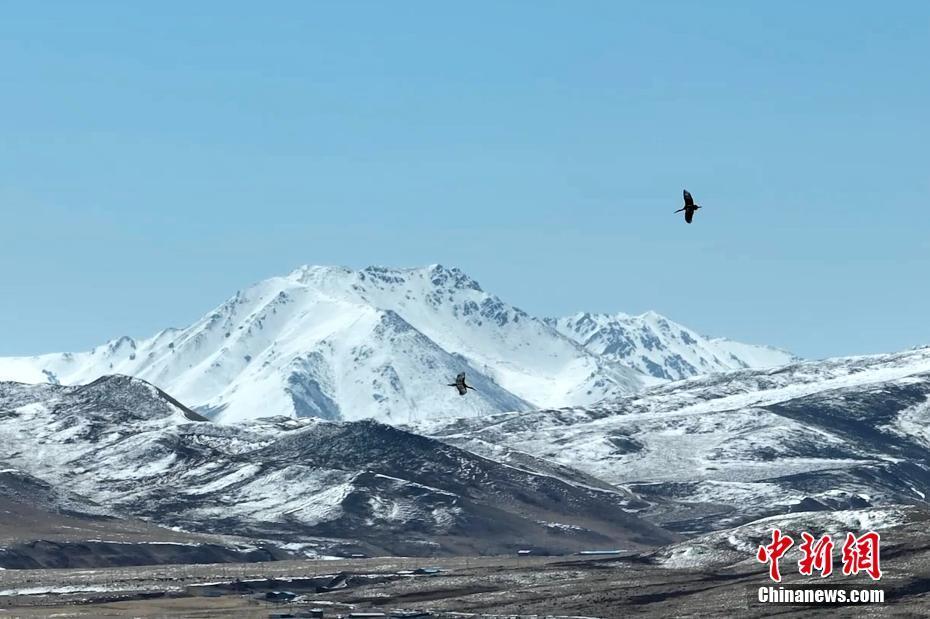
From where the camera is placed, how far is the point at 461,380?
427ft

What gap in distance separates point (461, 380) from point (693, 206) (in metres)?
24.8

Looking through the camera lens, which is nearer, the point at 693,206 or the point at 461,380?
the point at 693,206

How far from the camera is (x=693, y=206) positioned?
114 m
